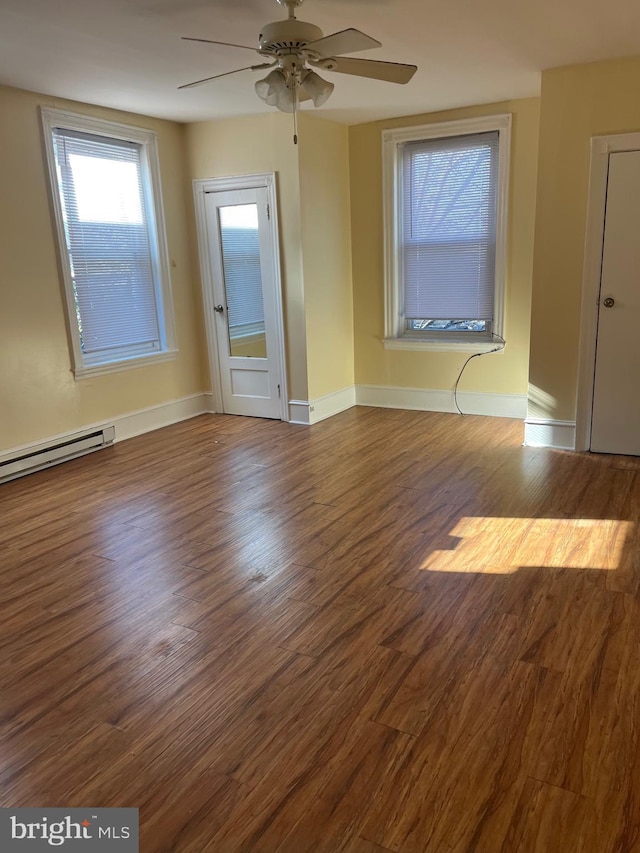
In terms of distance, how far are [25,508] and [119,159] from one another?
2.91 meters

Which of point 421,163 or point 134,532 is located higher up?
point 421,163

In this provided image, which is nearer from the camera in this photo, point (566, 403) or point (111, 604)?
point (111, 604)

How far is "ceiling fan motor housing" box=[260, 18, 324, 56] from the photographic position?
2689mm

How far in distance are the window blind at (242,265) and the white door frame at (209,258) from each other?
172mm

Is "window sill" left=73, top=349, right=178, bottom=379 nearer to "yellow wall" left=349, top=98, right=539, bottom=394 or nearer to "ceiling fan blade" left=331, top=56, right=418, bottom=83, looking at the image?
"yellow wall" left=349, top=98, right=539, bottom=394

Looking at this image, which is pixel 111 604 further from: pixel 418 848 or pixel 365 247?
pixel 365 247

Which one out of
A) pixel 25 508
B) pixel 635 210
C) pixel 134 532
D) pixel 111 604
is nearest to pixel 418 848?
pixel 111 604

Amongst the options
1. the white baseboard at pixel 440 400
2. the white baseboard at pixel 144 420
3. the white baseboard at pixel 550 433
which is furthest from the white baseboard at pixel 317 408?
the white baseboard at pixel 550 433

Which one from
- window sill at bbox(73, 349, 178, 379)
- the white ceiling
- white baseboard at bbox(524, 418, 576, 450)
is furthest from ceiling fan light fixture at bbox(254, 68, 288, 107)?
white baseboard at bbox(524, 418, 576, 450)

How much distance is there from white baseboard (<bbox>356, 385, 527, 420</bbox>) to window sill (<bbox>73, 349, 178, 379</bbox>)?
1.88 meters

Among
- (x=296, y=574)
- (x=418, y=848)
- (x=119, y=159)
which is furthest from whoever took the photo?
(x=119, y=159)

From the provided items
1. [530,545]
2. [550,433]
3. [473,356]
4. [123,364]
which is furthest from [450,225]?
[530,545]

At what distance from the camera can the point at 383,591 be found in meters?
2.79

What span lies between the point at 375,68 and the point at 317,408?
10.5ft
